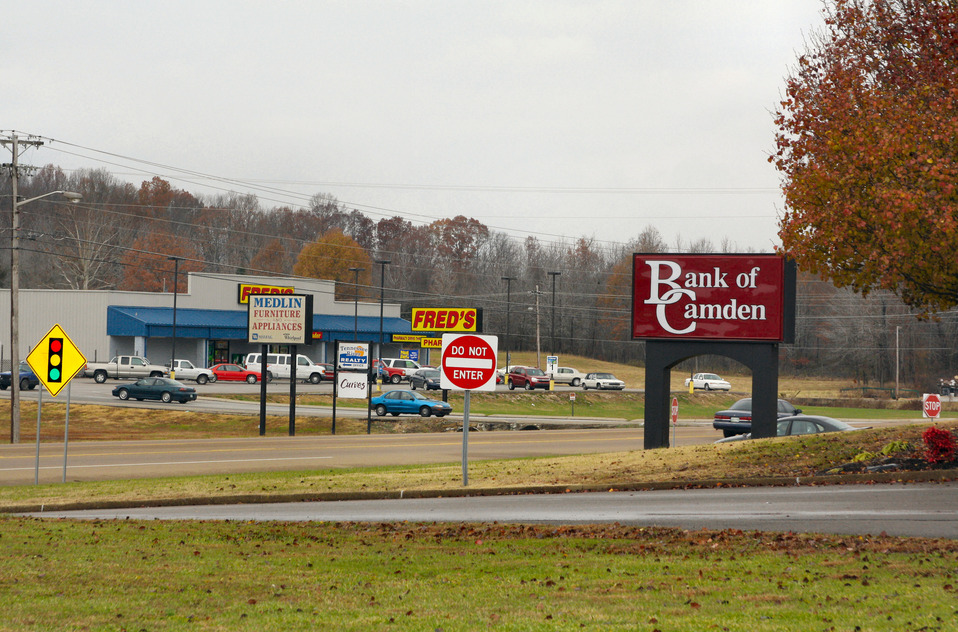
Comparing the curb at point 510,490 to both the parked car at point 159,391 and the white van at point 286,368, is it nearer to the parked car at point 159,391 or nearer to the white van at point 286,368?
the parked car at point 159,391

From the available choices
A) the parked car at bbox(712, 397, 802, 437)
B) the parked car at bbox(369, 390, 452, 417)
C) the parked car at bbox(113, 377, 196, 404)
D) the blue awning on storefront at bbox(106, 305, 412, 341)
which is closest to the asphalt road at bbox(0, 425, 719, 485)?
the parked car at bbox(712, 397, 802, 437)

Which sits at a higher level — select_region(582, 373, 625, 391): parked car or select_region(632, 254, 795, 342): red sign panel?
select_region(632, 254, 795, 342): red sign panel

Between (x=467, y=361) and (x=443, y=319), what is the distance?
33441mm

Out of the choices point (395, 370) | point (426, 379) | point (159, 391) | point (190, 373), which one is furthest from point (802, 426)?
point (190, 373)

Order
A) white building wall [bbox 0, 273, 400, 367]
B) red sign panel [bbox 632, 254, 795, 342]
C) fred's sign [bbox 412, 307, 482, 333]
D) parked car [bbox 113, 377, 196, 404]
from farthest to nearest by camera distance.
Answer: white building wall [bbox 0, 273, 400, 367], parked car [bbox 113, 377, 196, 404], fred's sign [bbox 412, 307, 482, 333], red sign panel [bbox 632, 254, 795, 342]

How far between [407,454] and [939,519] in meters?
18.0

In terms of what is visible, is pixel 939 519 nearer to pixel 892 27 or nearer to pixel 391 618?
pixel 391 618

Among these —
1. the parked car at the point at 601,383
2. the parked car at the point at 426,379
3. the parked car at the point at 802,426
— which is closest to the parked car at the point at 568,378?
the parked car at the point at 601,383

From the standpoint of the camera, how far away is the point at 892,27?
17.0m

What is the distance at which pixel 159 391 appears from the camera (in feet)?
159

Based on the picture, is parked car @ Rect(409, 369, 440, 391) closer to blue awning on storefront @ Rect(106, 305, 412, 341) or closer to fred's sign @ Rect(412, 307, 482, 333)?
fred's sign @ Rect(412, 307, 482, 333)

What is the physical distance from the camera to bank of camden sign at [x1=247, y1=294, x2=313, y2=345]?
124 feet

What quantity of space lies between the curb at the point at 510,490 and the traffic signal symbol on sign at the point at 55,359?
4.01m

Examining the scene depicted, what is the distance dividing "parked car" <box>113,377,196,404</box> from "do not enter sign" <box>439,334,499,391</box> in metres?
35.9
